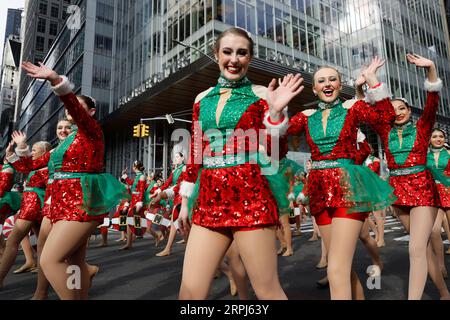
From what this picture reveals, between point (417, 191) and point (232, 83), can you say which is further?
point (417, 191)

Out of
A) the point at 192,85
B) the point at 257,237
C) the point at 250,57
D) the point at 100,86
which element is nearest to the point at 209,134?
the point at 250,57

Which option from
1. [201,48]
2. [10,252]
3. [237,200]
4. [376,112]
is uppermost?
[201,48]

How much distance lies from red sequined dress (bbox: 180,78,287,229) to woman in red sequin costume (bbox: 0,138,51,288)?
3.69 m

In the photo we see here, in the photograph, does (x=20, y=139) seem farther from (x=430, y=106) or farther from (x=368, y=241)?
(x=430, y=106)

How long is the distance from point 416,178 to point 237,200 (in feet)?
7.80

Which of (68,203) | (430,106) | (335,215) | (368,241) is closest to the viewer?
(335,215)

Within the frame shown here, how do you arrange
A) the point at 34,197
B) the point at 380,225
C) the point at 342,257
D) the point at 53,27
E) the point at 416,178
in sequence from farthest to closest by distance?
the point at 53,27 < the point at 380,225 < the point at 34,197 < the point at 416,178 < the point at 342,257

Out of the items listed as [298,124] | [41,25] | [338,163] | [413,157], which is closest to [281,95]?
[338,163]

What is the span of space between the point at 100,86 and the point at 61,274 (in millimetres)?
35223

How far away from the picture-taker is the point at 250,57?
2.25 meters

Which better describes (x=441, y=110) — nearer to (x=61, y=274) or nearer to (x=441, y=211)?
(x=441, y=211)

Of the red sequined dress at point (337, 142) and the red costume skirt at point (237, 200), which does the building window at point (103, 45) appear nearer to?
the red sequined dress at point (337, 142)

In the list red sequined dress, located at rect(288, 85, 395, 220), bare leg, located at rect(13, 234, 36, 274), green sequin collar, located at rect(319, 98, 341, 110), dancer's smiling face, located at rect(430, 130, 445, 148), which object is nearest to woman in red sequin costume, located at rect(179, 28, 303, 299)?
red sequined dress, located at rect(288, 85, 395, 220)

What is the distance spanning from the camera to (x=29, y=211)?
17.1ft
